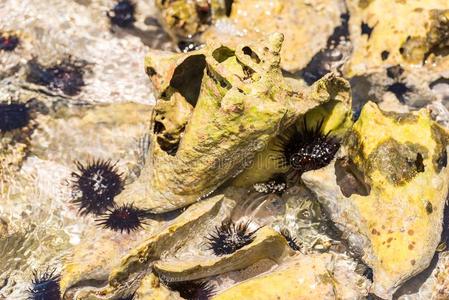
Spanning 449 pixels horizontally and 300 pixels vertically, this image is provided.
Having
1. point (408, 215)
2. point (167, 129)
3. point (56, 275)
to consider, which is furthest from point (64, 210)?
point (408, 215)

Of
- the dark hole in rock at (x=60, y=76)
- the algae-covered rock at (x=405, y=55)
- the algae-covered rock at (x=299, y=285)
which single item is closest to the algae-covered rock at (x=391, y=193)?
the algae-covered rock at (x=299, y=285)

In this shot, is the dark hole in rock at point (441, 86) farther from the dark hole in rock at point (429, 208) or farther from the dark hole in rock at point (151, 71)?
the dark hole in rock at point (151, 71)

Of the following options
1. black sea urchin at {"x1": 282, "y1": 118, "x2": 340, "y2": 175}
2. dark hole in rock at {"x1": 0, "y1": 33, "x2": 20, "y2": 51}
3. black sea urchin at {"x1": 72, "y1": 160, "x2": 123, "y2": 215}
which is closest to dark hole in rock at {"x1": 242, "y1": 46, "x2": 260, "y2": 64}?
black sea urchin at {"x1": 282, "y1": 118, "x2": 340, "y2": 175}

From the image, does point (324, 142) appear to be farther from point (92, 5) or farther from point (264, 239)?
point (92, 5)

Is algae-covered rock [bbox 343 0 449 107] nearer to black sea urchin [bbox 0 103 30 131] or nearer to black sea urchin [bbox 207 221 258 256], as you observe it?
black sea urchin [bbox 207 221 258 256]

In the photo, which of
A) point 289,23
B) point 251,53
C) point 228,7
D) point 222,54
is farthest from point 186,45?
point 251,53

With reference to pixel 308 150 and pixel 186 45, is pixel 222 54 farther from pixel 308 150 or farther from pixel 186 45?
pixel 186 45

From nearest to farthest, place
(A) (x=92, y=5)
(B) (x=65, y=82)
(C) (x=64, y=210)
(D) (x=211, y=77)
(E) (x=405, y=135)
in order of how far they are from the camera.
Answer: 1. (D) (x=211, y=77)
2. (E) (x=405, y=135)
3. (C) (x=64, y=210)
4. (B) (x=65, y=82)
5. (A) (x=92, y=5)
